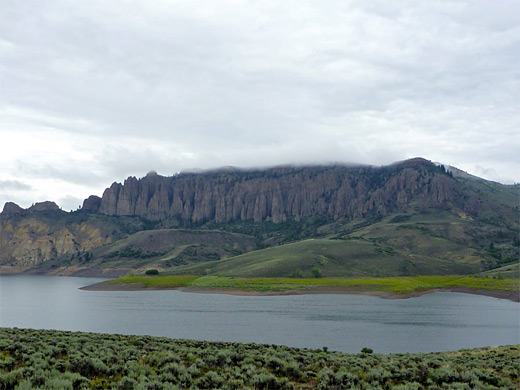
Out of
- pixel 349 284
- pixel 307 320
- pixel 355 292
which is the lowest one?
pixel 355 292

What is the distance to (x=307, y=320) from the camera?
76.0 metres

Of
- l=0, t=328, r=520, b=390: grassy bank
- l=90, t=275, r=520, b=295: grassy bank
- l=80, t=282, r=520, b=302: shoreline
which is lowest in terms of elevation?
l=80, t=282, r=520, b=302: shoreline

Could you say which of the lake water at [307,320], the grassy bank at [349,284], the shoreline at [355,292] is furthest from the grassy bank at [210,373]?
the grassy bank at [349,284]

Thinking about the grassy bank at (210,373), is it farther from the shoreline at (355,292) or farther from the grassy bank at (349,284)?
the grassy bank at (349,284)

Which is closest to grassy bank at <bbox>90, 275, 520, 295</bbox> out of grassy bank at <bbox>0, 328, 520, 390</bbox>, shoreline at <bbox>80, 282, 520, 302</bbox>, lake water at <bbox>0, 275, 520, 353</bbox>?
shoreline at <bbox>80, 282, 520, 302</bbox>

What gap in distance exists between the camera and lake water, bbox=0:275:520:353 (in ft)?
188

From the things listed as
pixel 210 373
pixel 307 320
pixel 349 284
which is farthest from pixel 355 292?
pixel 210 373

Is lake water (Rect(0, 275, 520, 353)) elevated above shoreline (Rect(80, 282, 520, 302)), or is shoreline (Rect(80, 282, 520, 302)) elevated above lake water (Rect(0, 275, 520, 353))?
lake water (Rect(0, 275, 520, 353))

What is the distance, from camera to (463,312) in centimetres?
8944

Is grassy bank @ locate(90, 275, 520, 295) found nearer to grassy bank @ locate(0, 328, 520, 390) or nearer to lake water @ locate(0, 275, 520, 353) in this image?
lake water @ locate(0, 275, 520, 353)

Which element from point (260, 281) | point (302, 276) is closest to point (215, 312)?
point (260, 281)

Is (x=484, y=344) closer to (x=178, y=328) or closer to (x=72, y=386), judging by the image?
(x=178, y=328)

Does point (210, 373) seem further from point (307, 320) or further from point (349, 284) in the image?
point (349, 284)

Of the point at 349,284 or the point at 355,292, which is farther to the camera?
the point at 349,284
